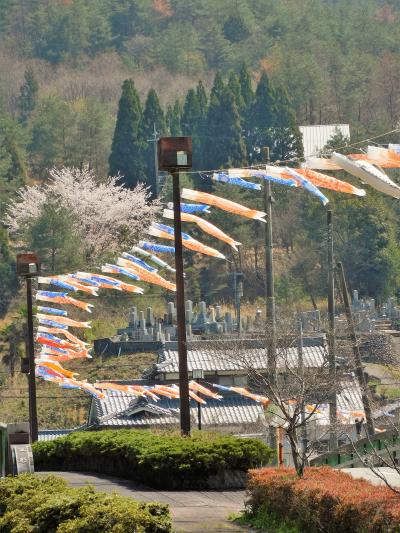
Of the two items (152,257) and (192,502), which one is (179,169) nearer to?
(192,502)

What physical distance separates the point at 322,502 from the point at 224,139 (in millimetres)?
71908

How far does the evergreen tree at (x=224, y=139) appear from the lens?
8612 cm

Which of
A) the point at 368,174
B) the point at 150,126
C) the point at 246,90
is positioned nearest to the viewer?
A: the point at 368,174

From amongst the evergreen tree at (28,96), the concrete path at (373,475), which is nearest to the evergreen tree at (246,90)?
the evergreen tree at (28,96)

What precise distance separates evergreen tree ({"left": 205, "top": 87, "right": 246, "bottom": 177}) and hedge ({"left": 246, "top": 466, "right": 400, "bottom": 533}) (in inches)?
2667

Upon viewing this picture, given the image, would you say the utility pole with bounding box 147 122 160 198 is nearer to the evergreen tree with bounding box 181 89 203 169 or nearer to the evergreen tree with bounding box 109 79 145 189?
the evergreen tree with bounding box 109 79 145 189

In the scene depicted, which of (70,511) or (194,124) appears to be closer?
(70,511)

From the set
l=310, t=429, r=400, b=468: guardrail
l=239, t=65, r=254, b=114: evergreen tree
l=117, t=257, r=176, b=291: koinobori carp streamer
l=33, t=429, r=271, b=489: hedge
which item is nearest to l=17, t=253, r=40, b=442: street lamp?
l=117, t=257, r=176, b=291: koinobori carp streamer

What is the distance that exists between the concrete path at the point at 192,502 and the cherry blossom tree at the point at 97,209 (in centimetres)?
5720

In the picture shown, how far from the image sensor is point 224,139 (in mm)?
87188

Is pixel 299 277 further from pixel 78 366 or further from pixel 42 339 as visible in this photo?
pixel 42 339

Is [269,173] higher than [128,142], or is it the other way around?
[128,142]

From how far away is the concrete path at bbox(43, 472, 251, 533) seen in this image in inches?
688

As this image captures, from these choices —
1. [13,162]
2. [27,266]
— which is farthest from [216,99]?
[27,266]
